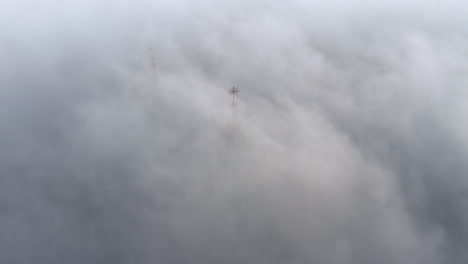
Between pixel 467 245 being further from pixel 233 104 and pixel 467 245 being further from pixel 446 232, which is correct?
pixel 233 104

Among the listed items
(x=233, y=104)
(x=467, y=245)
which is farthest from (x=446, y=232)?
(x=233, y=104)

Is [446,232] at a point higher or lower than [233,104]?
lower

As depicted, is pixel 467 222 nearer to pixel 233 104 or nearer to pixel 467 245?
pixel 467 245

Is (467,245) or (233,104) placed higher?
(233,104)

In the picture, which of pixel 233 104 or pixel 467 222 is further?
pixel 233 104

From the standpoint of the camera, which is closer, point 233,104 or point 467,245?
point 467,245

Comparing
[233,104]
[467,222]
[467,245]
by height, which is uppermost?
[233,104]
